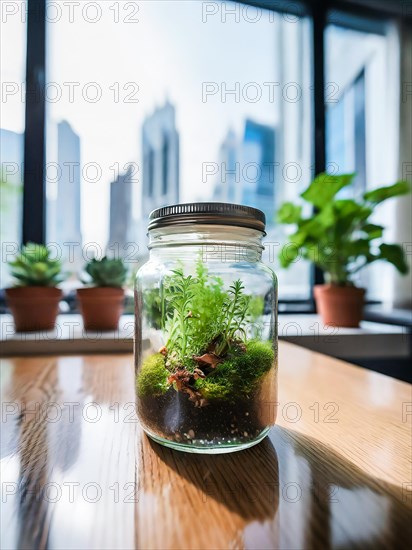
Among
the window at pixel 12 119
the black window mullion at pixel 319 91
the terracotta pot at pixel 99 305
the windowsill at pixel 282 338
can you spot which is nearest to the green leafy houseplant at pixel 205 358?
the windowsill at pixel 282 338

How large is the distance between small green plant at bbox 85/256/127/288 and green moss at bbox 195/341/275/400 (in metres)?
0.76

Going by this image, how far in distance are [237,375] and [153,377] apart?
0.09m

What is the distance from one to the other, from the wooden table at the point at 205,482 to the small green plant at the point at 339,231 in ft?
2.60

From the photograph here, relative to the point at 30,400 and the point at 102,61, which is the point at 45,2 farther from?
the point at 30,400

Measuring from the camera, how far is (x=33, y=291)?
98 centimetres

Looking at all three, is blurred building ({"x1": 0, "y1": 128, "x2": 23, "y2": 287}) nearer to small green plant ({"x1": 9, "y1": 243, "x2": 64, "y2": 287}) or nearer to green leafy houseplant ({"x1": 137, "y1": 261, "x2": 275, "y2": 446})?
small green plant ({"x1": 9, "y1": 243, "x2": 64, "y2": 287})

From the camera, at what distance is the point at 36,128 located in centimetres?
132

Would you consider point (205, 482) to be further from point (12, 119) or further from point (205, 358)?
point (12, 119)

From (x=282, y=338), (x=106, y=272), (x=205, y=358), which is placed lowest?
(x=282, y=338)

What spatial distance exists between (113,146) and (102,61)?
0.34 metres

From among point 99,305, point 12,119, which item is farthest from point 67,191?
point 99,305

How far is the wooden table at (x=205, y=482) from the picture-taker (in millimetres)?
228

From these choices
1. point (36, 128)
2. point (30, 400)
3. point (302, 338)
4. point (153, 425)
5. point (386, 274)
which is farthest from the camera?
point (386, 274)

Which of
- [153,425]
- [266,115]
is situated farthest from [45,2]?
[153,425]
